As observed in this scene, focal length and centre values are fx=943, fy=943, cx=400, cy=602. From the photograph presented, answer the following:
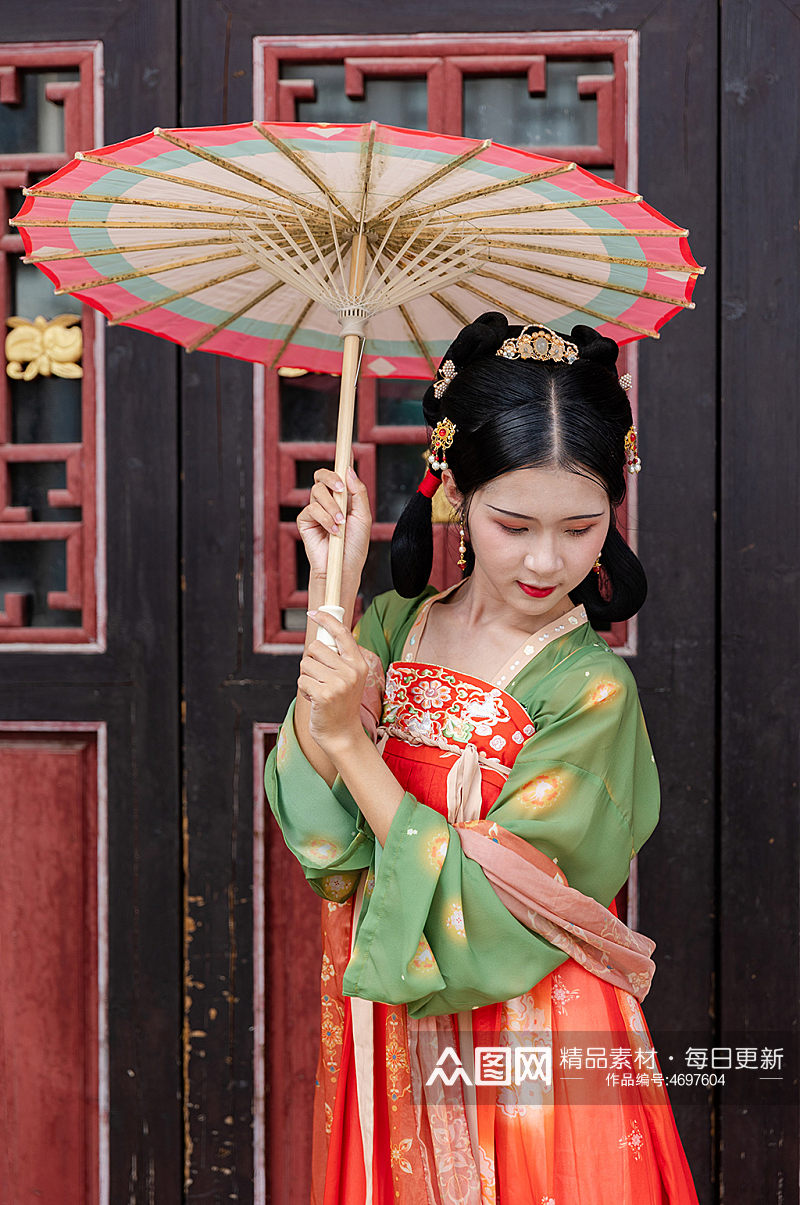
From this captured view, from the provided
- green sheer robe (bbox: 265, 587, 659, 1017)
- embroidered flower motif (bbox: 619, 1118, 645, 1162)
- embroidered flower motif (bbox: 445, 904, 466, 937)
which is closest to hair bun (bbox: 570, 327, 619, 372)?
green sheer robe (bbox: 265, 587, 659, 1017)

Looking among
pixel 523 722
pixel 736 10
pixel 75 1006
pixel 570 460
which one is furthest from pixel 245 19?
pixel 75 1006

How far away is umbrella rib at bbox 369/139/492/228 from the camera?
1.32 metres

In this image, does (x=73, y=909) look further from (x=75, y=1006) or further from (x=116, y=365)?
(x=116, y=365)

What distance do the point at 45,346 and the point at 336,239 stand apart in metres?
1.24

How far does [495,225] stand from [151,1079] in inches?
88.7

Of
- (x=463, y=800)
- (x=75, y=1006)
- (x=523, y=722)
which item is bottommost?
(x=75, y=1006)

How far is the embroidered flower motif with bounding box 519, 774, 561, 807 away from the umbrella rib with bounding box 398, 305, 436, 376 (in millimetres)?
935

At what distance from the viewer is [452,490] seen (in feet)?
5.46

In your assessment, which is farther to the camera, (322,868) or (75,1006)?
(75,1006)

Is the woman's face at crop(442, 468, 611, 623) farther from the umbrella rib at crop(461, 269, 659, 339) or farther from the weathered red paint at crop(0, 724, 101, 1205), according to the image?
the weathered red paint at crop(0, 724, 101, 1205)

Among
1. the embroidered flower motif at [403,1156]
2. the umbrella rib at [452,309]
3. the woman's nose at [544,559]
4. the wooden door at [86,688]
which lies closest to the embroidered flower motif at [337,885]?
the embroidered flower motif at [403,1156]

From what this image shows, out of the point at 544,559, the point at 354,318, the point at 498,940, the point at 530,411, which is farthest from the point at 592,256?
the point at 498,940

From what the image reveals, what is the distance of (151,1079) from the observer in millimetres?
2488

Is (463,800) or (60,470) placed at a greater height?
(60,470)
